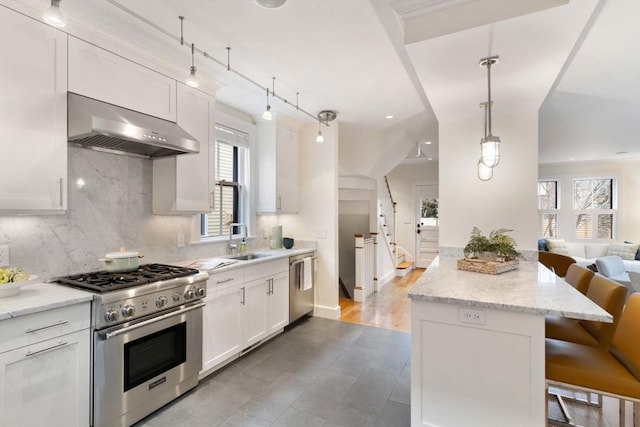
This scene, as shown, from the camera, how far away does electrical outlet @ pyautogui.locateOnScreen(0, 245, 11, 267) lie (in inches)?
73.9

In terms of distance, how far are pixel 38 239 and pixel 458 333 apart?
2.70 metres

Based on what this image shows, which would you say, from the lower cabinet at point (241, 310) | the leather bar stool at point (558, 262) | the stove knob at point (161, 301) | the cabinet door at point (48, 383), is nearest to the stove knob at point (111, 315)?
the cabinet door at point (48, 383)

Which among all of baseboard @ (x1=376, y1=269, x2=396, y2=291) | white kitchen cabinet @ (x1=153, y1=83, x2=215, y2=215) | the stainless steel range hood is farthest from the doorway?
the stainless steel range hood

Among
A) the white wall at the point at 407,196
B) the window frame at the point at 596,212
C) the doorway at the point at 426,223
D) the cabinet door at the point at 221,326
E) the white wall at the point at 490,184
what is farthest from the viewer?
the white wall at the point at 407,196

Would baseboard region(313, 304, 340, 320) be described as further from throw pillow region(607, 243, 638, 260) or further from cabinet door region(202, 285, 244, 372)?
throw pillow region(607, 243, 638, 260)

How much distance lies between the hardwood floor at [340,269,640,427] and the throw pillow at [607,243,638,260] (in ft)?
13.2

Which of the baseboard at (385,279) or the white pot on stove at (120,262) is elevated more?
the white pot on stove at (120,262)

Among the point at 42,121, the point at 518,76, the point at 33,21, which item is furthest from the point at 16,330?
the point at 518,76

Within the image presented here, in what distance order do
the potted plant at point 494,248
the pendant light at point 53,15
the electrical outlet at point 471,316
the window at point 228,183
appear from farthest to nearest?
the window at point 228,183
the potted plant at point 494,248
the electrical outlet at point 471,316
the pendant light at point 53,15

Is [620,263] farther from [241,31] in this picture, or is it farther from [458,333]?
[241,31]

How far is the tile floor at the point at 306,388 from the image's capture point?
212 centimetres

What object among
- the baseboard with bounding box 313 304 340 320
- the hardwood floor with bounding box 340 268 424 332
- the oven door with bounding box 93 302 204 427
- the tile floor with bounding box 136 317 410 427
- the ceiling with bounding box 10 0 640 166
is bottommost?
the hardwood floor with bounding box 340 268 424 332

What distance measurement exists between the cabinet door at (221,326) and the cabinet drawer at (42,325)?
35.2 inches

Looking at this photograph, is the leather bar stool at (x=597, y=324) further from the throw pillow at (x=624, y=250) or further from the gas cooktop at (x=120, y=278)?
the throw pillow at (x=624, y=250)
